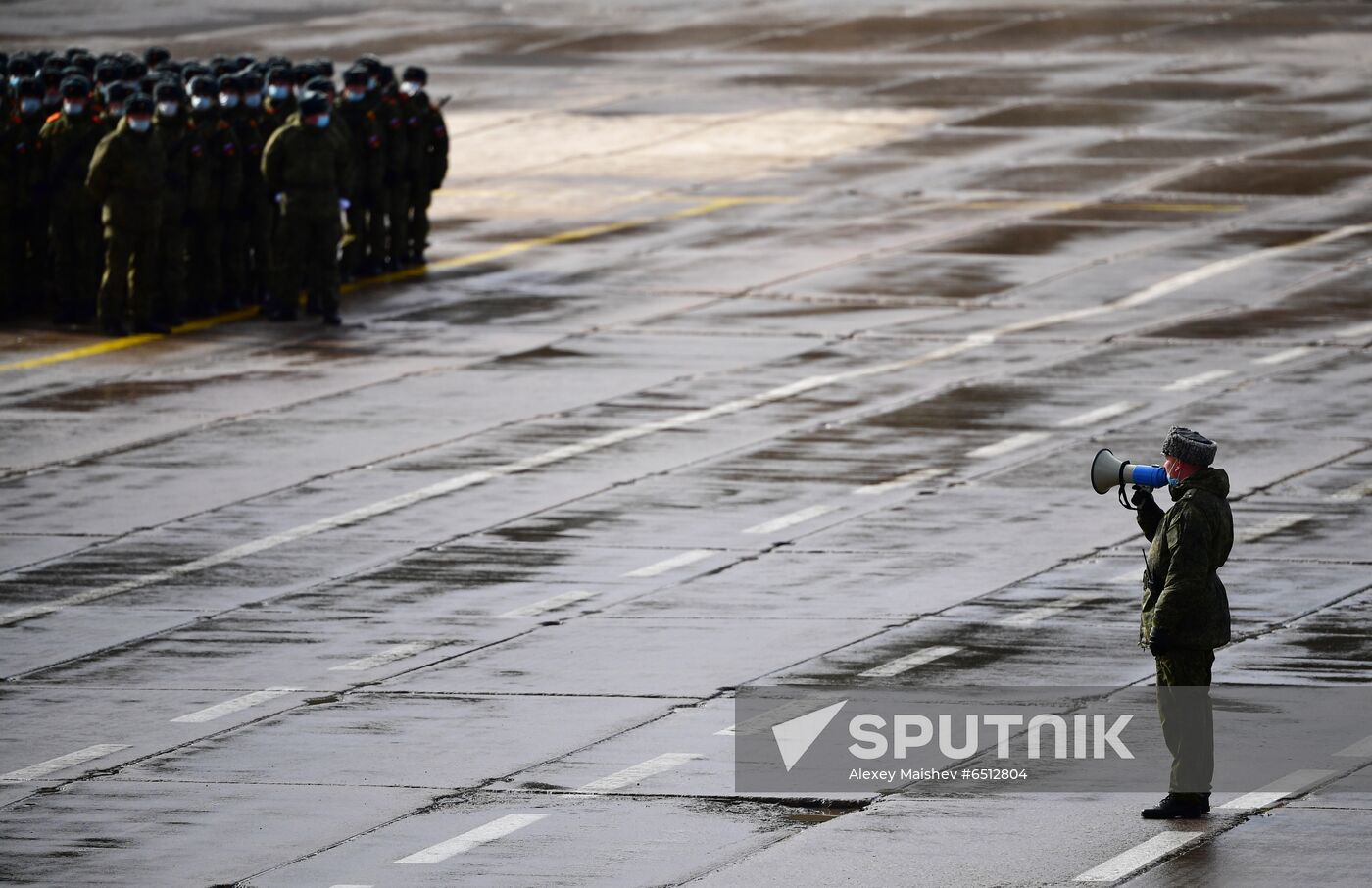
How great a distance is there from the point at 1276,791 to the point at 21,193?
1691 cm

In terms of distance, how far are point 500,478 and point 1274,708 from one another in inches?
290

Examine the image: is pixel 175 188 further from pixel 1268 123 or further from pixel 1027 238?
pixel 1268 123

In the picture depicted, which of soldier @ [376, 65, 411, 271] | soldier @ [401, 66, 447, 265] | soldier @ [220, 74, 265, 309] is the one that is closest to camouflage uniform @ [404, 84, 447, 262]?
soldier @ [401, 66, 447, 265]

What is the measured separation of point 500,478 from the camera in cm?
1864

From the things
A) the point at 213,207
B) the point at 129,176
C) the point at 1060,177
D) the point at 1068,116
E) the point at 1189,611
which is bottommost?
the point at 1060,177

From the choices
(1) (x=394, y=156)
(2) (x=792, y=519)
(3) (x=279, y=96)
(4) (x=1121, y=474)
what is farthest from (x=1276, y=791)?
(1) (x=394, y=156)

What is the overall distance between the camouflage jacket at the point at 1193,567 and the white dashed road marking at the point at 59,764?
484 cm

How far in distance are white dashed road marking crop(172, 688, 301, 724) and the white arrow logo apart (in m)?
2.61

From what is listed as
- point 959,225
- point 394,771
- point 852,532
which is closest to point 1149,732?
point 394,771

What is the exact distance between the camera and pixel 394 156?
27.4m

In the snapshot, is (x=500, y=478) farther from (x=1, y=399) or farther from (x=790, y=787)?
(x=790, y=787)

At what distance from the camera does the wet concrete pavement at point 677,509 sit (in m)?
11.1

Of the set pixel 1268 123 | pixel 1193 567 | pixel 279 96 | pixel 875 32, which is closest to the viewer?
pixel 1193 567

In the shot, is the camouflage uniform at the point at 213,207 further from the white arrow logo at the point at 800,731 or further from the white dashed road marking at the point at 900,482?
the white arrow logo at the point at 800,731
